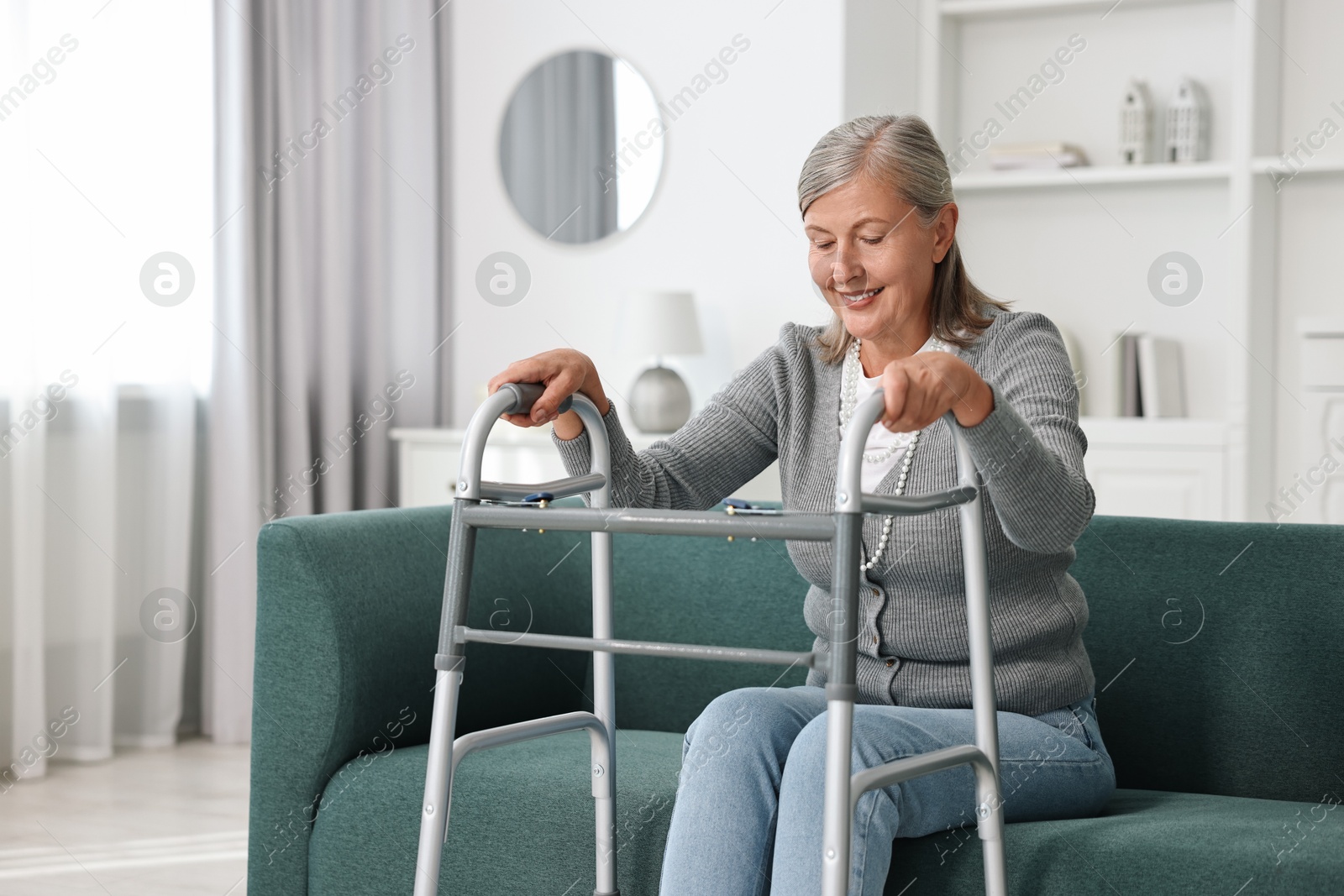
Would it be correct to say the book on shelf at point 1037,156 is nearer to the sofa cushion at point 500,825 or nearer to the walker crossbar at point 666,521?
the sofa cushion at point 500,825

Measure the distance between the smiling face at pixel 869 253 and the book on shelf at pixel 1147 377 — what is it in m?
2.27

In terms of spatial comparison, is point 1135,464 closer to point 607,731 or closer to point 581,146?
point 581,146

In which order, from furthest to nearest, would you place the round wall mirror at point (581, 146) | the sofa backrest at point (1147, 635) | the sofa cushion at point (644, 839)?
the round wall mirror at point (581, 146)
the sofa backrest at point (1147, 635)
the sofa cushion at point (644, 839)

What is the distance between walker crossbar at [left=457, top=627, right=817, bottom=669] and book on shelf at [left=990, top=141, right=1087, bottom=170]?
2925 millimetres

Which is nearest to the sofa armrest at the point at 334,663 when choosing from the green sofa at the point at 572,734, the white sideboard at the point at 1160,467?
the green sofa at the point at 572,734

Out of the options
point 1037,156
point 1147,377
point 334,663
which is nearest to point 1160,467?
point 1147,377

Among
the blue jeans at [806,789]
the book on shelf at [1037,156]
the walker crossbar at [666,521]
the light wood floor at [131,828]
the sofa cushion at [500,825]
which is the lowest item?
the light wood floor at [131,828]

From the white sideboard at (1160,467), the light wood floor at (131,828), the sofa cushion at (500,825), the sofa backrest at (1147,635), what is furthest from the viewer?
the white sideboard at (1160,467)

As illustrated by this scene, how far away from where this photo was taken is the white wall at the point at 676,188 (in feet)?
12.2

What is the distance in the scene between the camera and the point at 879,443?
1.62 meters

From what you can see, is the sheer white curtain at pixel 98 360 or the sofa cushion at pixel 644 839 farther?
the sheer white curtain at pixel 98 360

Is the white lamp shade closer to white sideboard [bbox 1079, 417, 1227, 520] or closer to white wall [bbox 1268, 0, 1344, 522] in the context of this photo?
white sideboard [bbox 1079, 417, 1227, 520]

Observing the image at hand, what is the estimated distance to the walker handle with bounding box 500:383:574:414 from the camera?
140 centimetres

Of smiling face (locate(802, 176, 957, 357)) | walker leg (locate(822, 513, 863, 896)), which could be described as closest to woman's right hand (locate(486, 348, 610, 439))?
smiling face (locate(802, 176, 957, 357))
